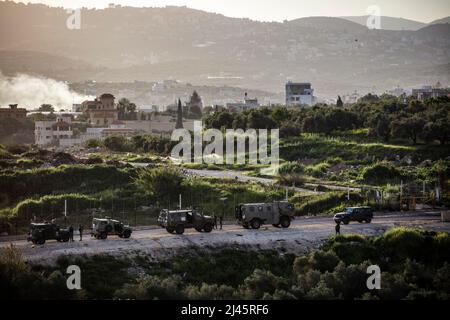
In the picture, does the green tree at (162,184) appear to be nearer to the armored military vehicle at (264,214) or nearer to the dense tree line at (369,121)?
the armored military vehicle at (264,214)

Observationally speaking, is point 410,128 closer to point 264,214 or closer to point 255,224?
point 264,214

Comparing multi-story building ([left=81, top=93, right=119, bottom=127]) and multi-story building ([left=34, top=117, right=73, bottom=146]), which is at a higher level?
multi-story building ([left=81, top=93, right=119, bottom=127])

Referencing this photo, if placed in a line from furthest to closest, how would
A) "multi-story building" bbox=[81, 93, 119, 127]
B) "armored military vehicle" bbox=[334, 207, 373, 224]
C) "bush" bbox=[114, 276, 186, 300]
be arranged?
"multi-story building" bbox=[81, 93, 119, 127]
"armored military vehicle" bbox=[334, 207, 373, 224]
"bush" bbox=[114, 276, 186, 300]

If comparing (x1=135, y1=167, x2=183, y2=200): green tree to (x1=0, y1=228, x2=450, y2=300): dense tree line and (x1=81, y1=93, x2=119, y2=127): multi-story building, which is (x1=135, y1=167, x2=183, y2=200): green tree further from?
(x1=81, y1=93, x2=119, y2=127): multi-story building

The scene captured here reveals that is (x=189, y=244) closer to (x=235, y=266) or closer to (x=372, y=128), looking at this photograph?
(x=235, y=266)

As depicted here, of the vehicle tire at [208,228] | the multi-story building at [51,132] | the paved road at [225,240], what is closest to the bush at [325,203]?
the paved road at [225,240]

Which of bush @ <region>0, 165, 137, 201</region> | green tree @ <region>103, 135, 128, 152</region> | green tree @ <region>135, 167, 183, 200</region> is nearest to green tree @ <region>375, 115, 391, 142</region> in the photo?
bush @ <region>0, 165, 137, 201</region>
